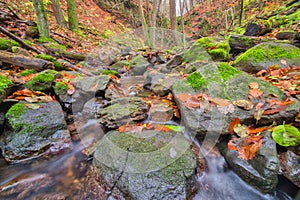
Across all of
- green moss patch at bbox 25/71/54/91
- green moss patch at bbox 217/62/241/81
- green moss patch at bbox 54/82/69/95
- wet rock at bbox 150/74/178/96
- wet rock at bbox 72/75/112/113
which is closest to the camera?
green moss patch at bbox 217/62/241/81

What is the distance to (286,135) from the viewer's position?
207 centimetres

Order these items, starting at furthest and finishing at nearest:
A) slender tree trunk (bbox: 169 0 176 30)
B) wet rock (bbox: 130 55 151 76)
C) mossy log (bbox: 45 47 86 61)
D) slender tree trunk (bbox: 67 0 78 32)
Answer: slender tree trunk (bbox: 169 0 176 30)
slender tree trunk (bbox: 67 0 78 32)
wet rock (bbox: 130 55 151 76)
mossy log (bbox: 45 47 86 61)

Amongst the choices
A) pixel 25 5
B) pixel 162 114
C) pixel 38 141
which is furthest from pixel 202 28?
pixel 38 141

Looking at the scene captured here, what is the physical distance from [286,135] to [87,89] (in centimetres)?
388

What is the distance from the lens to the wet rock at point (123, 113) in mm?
2865

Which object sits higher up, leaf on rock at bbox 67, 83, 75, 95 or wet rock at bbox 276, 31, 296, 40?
wet rock at bbox 276, 31, 296, 40

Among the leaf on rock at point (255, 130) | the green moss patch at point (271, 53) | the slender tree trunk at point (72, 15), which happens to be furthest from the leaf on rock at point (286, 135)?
the slender tree trunk at point (72, 15)

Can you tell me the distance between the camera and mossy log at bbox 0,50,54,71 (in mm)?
3756

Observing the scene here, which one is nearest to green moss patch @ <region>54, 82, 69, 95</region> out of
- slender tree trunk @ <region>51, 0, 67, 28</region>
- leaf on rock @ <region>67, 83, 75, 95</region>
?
leaf on rock @ <region>67, 83, 75, 95</region>

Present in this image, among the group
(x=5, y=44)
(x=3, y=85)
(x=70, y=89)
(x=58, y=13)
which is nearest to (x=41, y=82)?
(x=70, y=89)

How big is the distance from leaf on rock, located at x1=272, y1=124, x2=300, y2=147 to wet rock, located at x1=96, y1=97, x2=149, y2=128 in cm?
206

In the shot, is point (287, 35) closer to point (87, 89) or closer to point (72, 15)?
point (87, 89)

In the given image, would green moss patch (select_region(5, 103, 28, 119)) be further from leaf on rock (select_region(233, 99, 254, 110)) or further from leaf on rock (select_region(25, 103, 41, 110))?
leaf on rock (select_region(233, 99, 254, 110))

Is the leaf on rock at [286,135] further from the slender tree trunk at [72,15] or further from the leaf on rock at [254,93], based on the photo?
the slender tree trunk at [72,15]
